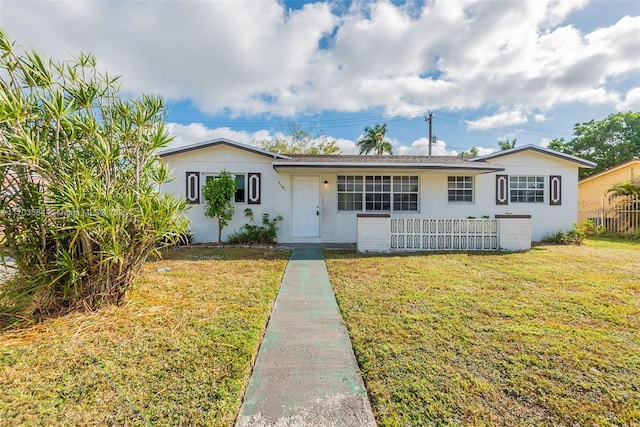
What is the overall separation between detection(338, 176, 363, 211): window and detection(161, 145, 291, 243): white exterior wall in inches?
79.8

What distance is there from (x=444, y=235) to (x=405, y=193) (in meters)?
2.59

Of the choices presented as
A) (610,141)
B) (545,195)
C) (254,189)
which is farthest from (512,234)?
(610,141)

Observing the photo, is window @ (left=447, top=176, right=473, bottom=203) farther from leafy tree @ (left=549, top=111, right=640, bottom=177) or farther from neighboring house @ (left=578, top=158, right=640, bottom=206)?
leafy tree @ (left=549, top=111, right=640, bottom=177)

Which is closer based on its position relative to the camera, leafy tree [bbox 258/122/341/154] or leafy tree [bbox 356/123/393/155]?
leafy tree [bbox 258/122/341/154]

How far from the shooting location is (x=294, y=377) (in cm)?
220

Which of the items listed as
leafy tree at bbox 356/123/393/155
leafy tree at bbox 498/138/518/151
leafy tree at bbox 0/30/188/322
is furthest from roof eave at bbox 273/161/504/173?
leafy tree at bbox 498/138/518/151

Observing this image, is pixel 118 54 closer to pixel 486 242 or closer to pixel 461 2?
pixel 461 2

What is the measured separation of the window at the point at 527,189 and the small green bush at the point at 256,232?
31.2ft

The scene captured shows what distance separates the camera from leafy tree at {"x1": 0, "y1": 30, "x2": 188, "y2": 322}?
2973 mm

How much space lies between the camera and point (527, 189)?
34.7 feet

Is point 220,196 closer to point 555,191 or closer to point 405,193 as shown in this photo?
point 405,193

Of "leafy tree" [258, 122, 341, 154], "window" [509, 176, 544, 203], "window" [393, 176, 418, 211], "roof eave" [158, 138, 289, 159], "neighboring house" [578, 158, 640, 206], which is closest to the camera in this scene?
"roof eave" [158, 138, 289, 159]

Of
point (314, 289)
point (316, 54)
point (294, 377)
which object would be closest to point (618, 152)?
point (316, 54)

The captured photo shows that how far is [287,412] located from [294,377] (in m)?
0.39
